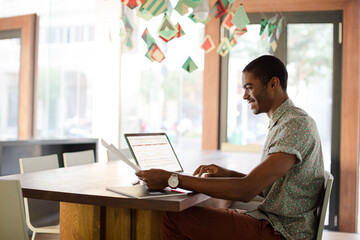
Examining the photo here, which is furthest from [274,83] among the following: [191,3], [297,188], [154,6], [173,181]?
[154,6]

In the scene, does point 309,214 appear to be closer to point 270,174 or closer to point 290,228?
point 290,228

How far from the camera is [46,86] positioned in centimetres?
550

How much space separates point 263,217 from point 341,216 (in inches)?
125

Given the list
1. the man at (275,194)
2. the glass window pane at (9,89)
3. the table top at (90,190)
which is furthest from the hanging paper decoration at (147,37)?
the glass window pane at (9,89)

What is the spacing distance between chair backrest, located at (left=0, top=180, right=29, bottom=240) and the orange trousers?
55cm

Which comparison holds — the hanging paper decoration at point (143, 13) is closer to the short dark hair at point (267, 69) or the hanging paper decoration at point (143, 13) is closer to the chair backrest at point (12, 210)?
the short dark hair at point (267, 69)

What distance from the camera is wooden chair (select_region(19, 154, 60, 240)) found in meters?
2.39

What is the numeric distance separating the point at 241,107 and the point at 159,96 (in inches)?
40.6

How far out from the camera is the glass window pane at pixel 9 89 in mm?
5461

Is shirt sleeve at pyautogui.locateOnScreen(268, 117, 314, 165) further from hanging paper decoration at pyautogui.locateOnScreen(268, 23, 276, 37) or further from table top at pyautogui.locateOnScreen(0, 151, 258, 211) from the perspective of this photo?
hanging paper decoration at pyautogui.locateOnScreen(268, 23, 276, 37)

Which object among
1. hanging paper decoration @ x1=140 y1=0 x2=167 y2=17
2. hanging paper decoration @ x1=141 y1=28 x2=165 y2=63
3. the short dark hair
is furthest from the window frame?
the short dark hair

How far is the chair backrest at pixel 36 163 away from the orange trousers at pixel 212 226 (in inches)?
47.7

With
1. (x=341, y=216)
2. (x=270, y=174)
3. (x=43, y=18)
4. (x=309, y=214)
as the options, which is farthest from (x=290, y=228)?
(x=43, y=18)

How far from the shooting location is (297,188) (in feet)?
5.38
